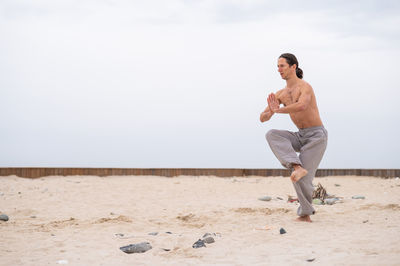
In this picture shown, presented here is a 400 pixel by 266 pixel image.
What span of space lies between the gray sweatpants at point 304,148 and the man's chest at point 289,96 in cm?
33

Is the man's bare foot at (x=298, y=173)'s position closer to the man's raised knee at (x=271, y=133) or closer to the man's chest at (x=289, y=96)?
the man's raised knee at (x=271, y=133)

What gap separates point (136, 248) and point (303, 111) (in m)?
2.27

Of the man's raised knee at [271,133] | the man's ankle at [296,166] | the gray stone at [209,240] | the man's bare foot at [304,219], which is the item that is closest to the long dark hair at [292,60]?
the man's raised knee at [271,133]

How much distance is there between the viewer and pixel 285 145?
4949 millimetres

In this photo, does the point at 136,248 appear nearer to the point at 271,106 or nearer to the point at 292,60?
the point at 271,106

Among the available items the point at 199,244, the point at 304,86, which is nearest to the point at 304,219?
the point at 304,86

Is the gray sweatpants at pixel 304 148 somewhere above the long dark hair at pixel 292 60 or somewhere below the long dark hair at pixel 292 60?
below

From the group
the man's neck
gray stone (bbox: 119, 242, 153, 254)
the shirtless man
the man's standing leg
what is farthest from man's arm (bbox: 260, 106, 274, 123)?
gray stone (bbox: 119, 242, 153, 254)

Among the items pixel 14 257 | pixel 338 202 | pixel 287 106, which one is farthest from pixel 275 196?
pixel 14 257

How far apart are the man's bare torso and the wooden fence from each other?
617 cm

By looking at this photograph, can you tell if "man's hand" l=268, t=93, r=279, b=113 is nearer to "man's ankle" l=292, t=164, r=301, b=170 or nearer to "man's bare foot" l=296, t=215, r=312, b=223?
"man's ankle" l=292, t=164, r=301, b=170

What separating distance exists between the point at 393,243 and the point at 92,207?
454 centimetres

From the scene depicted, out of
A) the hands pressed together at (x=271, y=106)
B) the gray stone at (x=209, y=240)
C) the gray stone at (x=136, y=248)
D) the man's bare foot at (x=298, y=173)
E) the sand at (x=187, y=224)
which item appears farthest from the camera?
the hands pressed together at (x=271, y=106)

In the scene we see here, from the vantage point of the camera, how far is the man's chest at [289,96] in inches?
199
